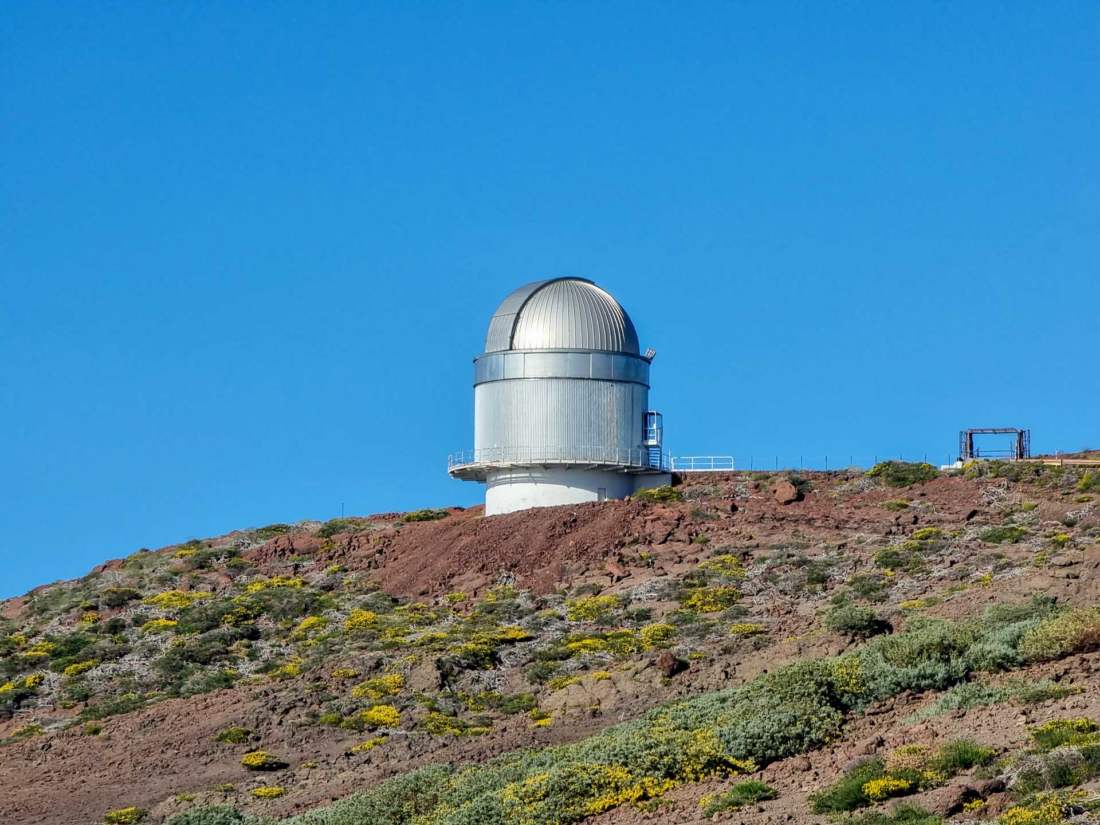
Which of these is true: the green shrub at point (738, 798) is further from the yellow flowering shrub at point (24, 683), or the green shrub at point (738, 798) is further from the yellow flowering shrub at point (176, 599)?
the yellow flowering shrub at point (176, 599)

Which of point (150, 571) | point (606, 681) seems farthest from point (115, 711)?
point (150, 571)

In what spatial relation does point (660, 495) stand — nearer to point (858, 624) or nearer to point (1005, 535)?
point (1005, 535)

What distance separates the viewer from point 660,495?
149 feet

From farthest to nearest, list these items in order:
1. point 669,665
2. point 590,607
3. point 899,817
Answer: point 590,607 < point 669,665 < point 899,817

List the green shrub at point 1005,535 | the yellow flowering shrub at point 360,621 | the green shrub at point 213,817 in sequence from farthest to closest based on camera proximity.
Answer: the yellow flowering shrub at point 360,621 → the green shrub at point 1005,535 → the green shrub at point 213,817

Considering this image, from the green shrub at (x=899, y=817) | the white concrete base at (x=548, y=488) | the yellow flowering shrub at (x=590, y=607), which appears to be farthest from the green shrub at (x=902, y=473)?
the green shrub at (x=899, y=817)

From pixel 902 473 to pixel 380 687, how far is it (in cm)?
1906

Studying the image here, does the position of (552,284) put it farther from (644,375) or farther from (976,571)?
(976,571)

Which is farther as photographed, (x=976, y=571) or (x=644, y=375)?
(x=644, y=375)

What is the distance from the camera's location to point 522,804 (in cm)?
2161

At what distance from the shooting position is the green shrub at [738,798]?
1928cm

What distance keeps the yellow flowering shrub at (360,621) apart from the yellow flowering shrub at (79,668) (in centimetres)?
Answer: 594

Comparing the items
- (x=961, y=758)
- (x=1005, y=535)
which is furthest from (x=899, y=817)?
(x=1005, y=535)

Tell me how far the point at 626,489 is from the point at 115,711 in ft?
59.0
